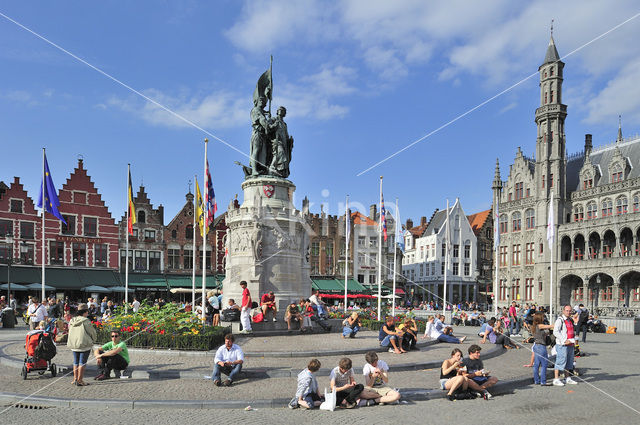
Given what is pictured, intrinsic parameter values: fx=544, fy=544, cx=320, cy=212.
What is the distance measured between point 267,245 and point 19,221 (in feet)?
112

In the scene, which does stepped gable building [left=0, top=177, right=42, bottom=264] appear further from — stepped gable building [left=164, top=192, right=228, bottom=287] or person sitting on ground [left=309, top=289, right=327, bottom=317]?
person sitting on ground [left=309, top=289, right=327, bottom=317]

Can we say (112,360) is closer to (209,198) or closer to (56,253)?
(209,198)

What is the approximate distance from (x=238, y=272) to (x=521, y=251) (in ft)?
147

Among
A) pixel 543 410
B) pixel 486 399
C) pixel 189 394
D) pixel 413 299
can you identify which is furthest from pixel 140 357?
pixel 413 299

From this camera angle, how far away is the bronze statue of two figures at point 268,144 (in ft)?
72.3

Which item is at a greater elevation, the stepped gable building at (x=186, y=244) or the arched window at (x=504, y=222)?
the arched window at (x=504, y=222)

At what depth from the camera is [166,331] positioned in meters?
A: 14.6

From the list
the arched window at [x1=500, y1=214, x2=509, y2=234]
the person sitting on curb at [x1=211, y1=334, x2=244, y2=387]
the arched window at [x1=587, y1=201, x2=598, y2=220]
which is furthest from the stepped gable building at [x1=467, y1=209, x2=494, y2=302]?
the person sitting on curb at [x1=211, y1=334, x2=244, y2=387]

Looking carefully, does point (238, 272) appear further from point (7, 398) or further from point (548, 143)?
point (548, 143)

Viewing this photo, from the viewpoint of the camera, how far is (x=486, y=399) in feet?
33.7

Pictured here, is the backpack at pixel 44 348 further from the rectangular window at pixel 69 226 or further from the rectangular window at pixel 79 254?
the rectangular window at pixel 69 226

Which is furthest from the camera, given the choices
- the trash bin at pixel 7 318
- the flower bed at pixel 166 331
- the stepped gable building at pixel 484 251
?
the stepped gable building at pixel 484 251

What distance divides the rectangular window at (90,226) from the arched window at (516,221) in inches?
1681

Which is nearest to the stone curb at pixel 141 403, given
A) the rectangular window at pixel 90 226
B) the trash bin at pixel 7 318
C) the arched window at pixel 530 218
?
the trash bin at pixel 7 318
